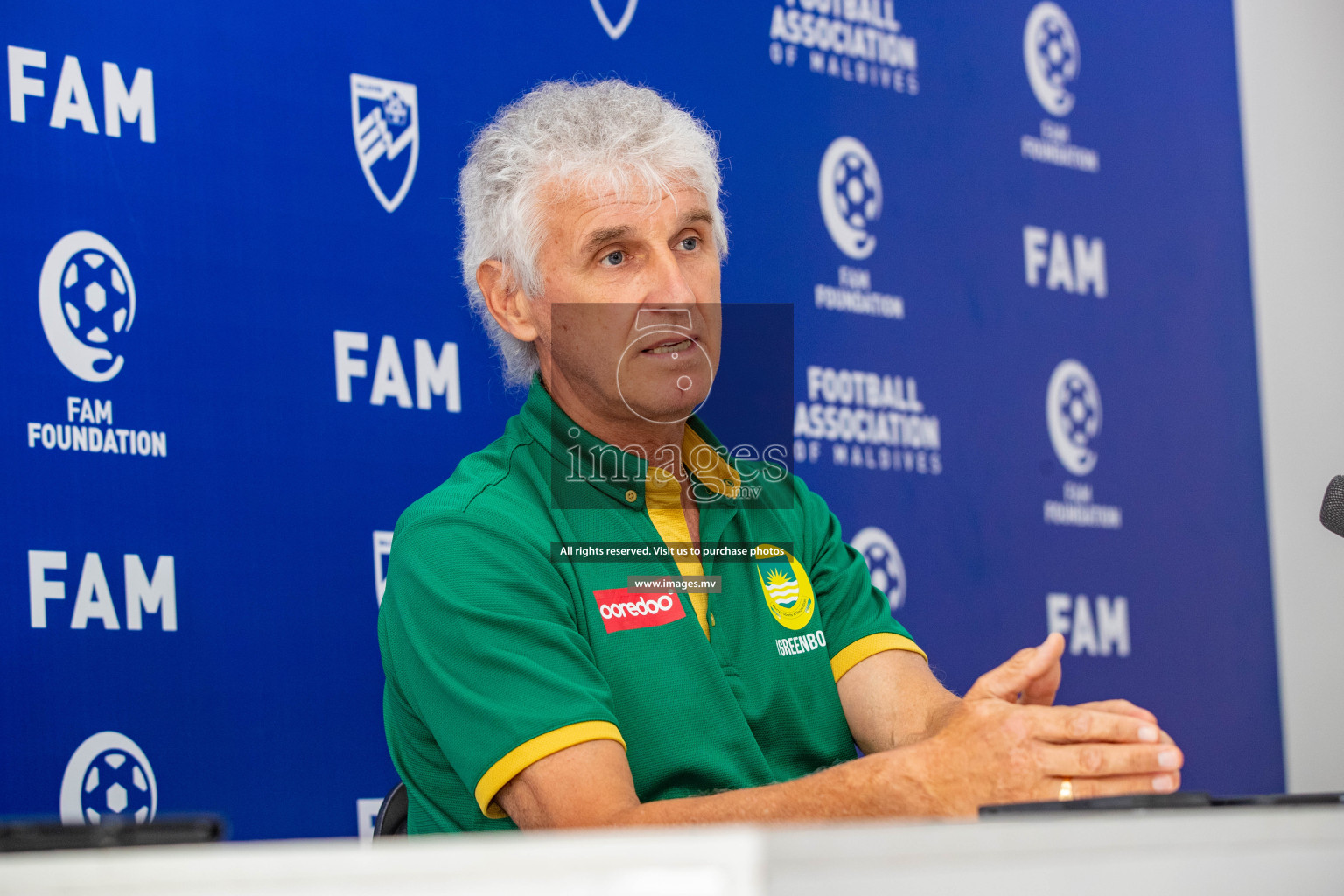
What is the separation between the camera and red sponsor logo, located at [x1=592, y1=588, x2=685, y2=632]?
1.37 m

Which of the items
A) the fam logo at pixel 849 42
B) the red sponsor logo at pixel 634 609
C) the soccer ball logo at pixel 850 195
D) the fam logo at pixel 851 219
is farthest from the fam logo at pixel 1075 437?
the red sponsor logo at pixel 634 609

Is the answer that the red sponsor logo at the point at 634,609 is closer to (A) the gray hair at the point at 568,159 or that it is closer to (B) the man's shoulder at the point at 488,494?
(B) the man's shoulder at the point at 488,494

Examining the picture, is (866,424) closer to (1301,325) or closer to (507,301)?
(507,301)

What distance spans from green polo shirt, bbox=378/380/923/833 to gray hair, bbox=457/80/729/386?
0.22m

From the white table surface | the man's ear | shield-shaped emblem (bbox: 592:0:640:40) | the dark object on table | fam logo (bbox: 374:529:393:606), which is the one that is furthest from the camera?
shield-shaped emblem (bbox: 592:0:640:40)

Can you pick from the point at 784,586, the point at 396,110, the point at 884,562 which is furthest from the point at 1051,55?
the point at 784,586

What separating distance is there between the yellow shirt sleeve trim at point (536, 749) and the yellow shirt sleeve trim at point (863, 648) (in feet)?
1.44

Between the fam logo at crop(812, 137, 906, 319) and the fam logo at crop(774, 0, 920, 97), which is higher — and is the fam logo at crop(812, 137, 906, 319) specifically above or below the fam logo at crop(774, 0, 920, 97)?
below

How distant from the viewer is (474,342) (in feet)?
6.18

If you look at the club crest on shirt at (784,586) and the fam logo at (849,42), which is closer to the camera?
the club crest on shirt at (784,586)

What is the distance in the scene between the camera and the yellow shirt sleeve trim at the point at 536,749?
1169 mm

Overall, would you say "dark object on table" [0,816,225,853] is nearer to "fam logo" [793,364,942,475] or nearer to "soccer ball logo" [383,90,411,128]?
"soccer ball logo" [383,90,411,128]

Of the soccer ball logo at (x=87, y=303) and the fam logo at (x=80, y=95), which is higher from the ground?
the fam logo at (x=80, y=95)

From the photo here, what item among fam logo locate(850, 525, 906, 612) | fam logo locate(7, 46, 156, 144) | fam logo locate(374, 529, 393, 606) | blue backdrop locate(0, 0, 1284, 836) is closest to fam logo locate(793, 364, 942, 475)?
blue backdrop locate(0, 0, 1284, 836)
